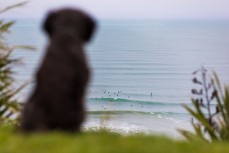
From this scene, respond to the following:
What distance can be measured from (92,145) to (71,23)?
1.20 m

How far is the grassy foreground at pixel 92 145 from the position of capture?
13.7ft

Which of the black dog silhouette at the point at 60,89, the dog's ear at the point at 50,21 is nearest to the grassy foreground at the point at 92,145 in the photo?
the black dog silhouette at the point at 60,89

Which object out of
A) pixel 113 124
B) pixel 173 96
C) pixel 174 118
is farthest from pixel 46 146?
pixel 173 96

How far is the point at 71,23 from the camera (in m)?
5.02

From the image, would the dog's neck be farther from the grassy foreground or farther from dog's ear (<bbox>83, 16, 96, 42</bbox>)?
the grassy foreground

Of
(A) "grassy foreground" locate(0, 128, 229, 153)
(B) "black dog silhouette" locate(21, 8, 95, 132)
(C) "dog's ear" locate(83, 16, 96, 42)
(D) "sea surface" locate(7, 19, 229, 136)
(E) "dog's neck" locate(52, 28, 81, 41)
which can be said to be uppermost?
(D) "sea surface" locate(7, 19, 229, 136)

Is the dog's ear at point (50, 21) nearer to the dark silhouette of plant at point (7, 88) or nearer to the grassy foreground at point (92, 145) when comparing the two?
the grassy foreground at point (92, 145)

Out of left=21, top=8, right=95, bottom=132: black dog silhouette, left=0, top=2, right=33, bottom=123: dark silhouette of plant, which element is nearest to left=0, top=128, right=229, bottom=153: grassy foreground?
left=21, top=8, right=95, bottom=132: black dog silhouette

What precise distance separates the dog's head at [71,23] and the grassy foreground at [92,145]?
2.91 feet

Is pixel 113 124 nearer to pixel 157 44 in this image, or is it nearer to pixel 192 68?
pixel 192 68

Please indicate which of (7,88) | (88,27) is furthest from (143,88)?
(88,27)

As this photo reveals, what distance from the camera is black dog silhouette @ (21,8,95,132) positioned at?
15.5ft

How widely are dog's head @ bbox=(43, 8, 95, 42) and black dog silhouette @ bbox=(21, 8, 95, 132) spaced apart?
0.06m

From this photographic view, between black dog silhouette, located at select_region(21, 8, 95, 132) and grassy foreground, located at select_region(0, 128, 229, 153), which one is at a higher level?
black dog silhouette, located at select_region(21, 8, 95, 132)
